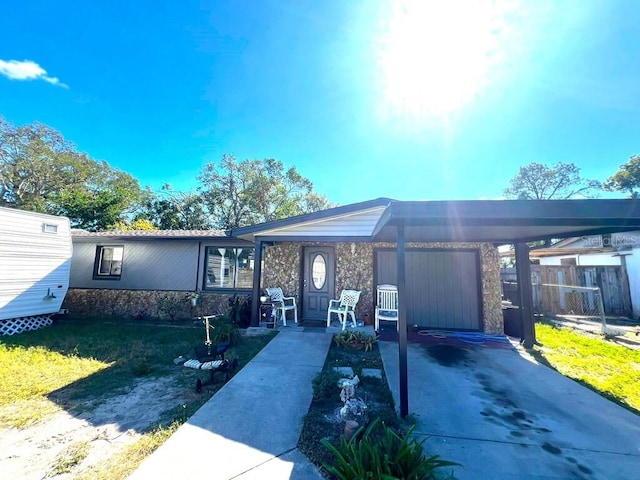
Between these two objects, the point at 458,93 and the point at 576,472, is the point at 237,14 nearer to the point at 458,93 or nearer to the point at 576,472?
the point at 458,93

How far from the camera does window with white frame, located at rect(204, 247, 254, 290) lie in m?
8.66

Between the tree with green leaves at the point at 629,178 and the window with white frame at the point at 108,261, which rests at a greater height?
the tree with green leaves at the point at 629,178

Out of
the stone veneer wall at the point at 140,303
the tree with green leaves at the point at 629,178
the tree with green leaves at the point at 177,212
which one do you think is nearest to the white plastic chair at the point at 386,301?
the stone veneer wall at the point at 140,303

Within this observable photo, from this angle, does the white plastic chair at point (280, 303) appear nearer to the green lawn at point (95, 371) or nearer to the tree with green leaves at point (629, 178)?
the green lawn at point (95, 371)

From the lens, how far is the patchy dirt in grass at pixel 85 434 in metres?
2.16

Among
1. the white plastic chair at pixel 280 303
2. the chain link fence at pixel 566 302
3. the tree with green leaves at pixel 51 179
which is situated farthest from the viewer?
the tree with green leaves at pixel 51 179

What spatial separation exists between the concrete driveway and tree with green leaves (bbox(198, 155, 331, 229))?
17547mm

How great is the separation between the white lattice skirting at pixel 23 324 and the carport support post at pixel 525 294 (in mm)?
11966

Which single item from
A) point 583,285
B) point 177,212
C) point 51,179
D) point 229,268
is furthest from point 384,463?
point 51,179

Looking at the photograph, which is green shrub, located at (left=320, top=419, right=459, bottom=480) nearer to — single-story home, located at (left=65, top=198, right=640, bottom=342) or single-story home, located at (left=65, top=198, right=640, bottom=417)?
single-story home, located at (left=65, top=198, right=640, bottom=417)

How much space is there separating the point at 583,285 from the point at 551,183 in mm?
14358

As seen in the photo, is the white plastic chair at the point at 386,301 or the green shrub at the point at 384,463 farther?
Answer: the white plastic chair at the point at 386,301

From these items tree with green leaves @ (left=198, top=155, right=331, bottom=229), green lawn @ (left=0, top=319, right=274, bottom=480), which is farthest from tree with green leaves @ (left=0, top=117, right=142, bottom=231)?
green lawn @ (left=0, top=319, right=274, bottom=480)

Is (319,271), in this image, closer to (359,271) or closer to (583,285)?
(359,271)
